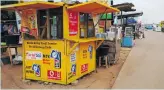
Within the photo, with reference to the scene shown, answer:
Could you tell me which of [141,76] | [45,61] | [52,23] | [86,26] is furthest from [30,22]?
[141,76]

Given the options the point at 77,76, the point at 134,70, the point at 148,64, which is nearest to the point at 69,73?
the point at 77,76

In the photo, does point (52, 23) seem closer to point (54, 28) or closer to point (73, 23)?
point (54, 28)

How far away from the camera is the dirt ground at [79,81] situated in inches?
266

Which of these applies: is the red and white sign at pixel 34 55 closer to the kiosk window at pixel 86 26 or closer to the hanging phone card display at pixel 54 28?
the hanging phone card display at pixel 54 28

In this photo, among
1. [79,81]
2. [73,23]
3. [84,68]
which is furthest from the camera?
A: [84,68]

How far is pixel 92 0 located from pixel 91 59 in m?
2.32

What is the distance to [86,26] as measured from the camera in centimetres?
779

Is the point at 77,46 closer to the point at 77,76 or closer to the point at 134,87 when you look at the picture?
the point at 77,76

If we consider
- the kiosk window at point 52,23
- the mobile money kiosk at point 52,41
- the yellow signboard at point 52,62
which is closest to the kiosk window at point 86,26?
the mobile money kiosk at point 52,41

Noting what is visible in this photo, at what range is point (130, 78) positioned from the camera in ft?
25.3

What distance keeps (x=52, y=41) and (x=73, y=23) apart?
814 mm

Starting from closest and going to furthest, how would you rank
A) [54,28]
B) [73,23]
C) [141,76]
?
[54,28]
[73,23]
[141,76]

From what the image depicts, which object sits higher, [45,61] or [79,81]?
[45,61]

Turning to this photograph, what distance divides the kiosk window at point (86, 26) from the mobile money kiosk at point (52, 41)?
0.27 m
